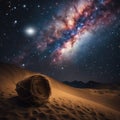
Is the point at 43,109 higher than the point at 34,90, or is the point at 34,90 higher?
the point at 34,90

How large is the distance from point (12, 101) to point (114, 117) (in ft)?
16.9

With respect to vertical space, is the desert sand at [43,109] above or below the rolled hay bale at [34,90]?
below

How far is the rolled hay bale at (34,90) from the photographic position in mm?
8703

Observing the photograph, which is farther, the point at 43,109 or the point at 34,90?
the point at 34,90

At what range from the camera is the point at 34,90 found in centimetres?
889

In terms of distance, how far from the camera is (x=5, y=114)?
7715mm

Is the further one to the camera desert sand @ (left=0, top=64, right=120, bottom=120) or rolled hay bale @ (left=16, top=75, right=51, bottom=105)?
rolled hay bale @ (left=16, top=75, right=51, bottom=105)

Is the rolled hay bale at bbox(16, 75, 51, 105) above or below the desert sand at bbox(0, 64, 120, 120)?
above

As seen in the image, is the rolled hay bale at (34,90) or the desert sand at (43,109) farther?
the rolled hay bale at (34,90)

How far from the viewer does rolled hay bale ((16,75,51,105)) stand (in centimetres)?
870

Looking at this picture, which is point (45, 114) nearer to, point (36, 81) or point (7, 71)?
point (36, 81)

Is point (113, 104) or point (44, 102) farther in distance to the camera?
point (113, 104)

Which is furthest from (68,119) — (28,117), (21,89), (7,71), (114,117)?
(7,71)

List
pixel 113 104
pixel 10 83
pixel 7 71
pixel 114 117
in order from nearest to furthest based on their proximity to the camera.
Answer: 1. pixel 114 117
2. pixel 10 83
3. pixel 7 71
4. pixel 113 104
